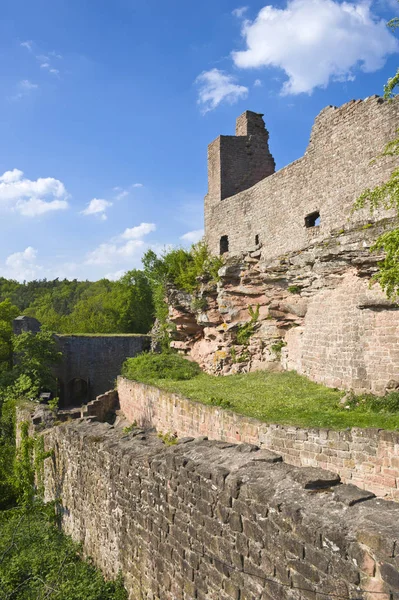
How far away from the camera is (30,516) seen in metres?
7.81

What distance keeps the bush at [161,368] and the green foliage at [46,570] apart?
937cm

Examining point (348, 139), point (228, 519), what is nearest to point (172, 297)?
point (348, 139)

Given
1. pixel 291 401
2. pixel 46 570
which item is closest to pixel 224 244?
pixel 291 401

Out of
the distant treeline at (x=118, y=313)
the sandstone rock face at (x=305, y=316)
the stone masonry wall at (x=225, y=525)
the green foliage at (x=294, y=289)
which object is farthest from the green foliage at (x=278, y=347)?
the distant treeline at (x=118, y=313)

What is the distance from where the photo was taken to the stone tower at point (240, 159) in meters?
21.1

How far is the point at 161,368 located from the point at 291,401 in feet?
27.5

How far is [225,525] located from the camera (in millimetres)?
3576

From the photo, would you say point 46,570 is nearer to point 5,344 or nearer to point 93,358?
point 93,358

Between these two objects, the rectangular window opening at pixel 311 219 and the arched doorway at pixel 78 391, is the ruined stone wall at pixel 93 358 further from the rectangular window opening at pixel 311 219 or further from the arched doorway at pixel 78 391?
the rectangular window opening at pixel 311 219

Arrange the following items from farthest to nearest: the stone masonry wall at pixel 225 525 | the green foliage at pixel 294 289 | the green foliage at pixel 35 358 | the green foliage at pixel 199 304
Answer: the green foliage at pixel 35 358, the green foliage at pixel 199 304, the green foliage at pixel 294 289, the stone masonry wall at pixel 225 525

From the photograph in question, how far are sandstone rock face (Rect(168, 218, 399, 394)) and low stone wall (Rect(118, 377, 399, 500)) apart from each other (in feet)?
9.05

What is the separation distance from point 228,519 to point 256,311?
41.7 feet

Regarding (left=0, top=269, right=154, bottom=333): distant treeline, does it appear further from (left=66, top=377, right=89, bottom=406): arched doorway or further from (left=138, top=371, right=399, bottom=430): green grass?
(left=138, top=371, right=399, bottom=430): green grass

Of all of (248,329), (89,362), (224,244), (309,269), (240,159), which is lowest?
(89,362)
